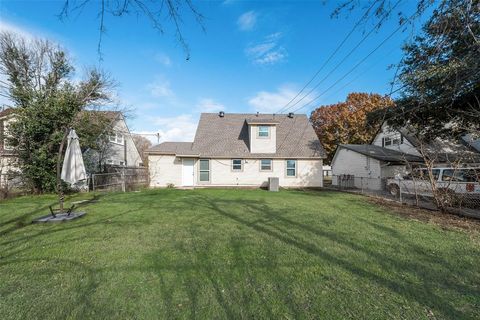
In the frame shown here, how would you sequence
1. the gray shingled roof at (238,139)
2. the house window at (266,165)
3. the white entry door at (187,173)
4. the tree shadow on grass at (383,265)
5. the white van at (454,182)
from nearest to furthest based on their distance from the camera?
the tree shadow on grass at (383,265)
the white van at (454,182)
the white entry door at (187,173)
the gray shingled roof at (238,139)
the house window at (266,165)

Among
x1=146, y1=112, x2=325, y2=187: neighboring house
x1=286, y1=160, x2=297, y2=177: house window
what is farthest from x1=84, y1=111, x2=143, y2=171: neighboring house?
x1=286, y1=160, x2=297, y2=177: house window

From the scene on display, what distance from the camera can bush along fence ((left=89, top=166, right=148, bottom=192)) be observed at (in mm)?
15761

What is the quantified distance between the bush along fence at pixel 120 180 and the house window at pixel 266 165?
8671 millimetres

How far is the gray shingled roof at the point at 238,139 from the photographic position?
Answer: 716 inches

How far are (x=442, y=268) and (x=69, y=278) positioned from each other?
18.5ft

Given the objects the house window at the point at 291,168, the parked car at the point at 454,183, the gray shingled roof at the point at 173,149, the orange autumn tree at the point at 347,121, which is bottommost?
the parked car at the point at 454,183

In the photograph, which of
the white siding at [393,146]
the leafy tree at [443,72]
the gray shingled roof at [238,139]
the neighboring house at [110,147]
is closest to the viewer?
the leafy tree at [443,72]

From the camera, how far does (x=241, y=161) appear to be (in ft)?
59.8

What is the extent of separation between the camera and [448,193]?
29.1 ft

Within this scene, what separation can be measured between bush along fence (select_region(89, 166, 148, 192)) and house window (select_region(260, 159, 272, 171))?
8.67 meters

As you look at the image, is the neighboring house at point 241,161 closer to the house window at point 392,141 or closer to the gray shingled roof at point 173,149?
the gray shingled roof at point 173,149

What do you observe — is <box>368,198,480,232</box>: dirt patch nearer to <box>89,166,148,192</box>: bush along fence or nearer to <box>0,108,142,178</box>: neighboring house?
<box>89,166,148,192</box>: bush along fence

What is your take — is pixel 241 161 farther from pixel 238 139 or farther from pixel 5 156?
pixel 5 156

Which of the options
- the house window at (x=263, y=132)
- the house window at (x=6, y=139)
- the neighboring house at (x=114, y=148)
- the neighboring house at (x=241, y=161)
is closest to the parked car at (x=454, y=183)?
the neighboring house at (x=241, y=161)
